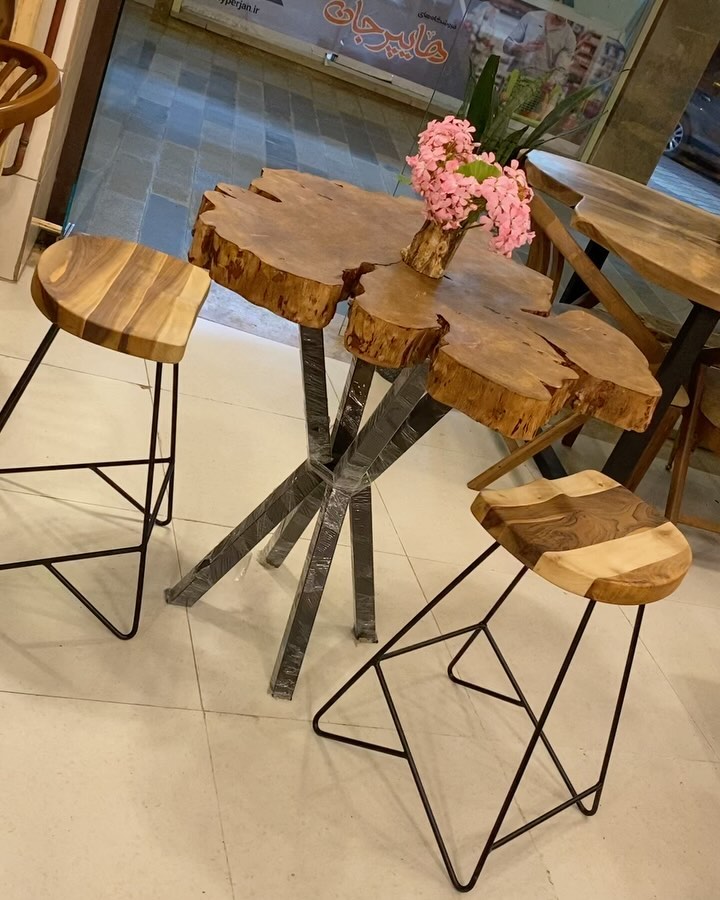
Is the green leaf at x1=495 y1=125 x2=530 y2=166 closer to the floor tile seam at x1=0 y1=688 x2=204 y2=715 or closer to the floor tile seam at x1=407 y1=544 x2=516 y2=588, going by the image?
the floor tile seam at x1=407 y1=544 x2=516 y2=588

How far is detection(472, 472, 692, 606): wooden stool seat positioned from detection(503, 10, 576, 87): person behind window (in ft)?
7.24

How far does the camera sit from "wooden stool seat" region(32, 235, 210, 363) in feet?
5.74

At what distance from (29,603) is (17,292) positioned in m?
1.46

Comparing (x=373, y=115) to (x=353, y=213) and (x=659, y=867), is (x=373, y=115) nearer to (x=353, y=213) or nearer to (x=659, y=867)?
(x=353, y=213)

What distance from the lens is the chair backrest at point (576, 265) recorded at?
302 cm

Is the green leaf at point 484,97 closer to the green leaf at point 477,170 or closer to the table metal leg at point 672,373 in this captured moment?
the table metal leg at point 672,373

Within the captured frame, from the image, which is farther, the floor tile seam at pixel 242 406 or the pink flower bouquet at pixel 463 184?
the floor tile seam at pixel 242 406

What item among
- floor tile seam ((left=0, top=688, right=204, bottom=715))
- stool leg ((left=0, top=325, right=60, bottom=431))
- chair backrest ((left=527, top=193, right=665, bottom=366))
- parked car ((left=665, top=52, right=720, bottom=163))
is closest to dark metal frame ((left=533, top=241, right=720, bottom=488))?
chair backrest ((left=527, top=193, right=665, bottom=366))

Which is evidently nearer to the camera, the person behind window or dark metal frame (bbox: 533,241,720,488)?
dark metal frame (bbox: 533,241,720,488)

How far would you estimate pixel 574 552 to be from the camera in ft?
5.77

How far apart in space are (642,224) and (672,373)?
52 cm

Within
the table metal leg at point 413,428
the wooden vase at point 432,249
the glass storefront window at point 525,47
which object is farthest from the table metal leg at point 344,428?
the glass storefront window at point 525,47

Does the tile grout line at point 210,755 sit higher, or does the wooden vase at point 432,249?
the wooden vase at point 432,249

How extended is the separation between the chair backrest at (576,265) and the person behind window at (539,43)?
2.58 ft
